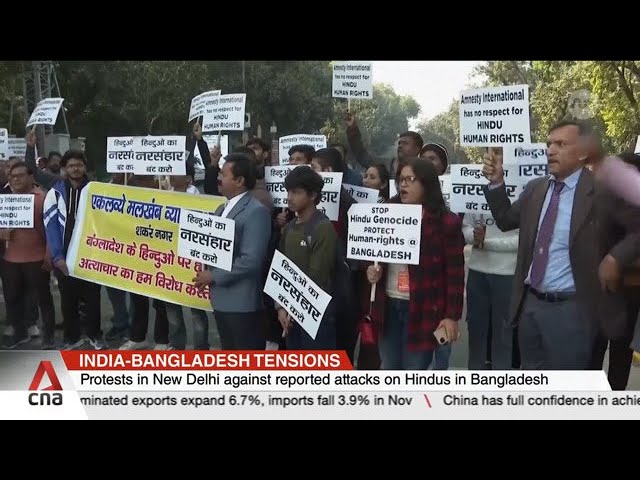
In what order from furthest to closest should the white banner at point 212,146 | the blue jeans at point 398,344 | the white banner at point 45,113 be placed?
the white banner at point 212,146 < the white banner at point 45,113 < the blue jeans at point 398,344

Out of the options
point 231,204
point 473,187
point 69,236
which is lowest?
point 69,236

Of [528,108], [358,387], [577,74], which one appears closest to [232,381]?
[358,387]

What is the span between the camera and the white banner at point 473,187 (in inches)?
155

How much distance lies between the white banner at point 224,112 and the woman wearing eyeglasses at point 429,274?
1.20 metres

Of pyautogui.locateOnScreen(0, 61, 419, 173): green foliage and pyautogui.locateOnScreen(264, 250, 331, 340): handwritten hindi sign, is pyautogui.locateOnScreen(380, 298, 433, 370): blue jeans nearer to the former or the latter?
pyautogui.locateOnScreen(264, 250, 331, 340): handwritten hindi sign

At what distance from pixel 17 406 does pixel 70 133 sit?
5.47 ft

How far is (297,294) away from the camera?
3.89 metres

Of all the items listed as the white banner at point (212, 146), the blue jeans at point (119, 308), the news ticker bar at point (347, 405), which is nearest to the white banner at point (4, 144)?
the blue jeans at point (119, 308)

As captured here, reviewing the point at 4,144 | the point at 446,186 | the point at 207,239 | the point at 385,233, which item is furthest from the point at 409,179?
the point at 4,144

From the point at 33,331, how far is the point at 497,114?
3.01m

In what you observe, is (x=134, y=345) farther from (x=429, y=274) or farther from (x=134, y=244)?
(x=429, y=274)

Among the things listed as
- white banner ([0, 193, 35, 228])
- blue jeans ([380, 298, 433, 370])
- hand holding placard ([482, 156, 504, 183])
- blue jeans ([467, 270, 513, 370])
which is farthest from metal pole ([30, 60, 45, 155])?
blue jeans ([467, 270, 513, 370])

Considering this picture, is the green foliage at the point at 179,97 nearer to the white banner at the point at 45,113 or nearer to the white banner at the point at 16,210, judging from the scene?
the white banner at the point at 45,113

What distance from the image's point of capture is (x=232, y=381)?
388 centimetres
